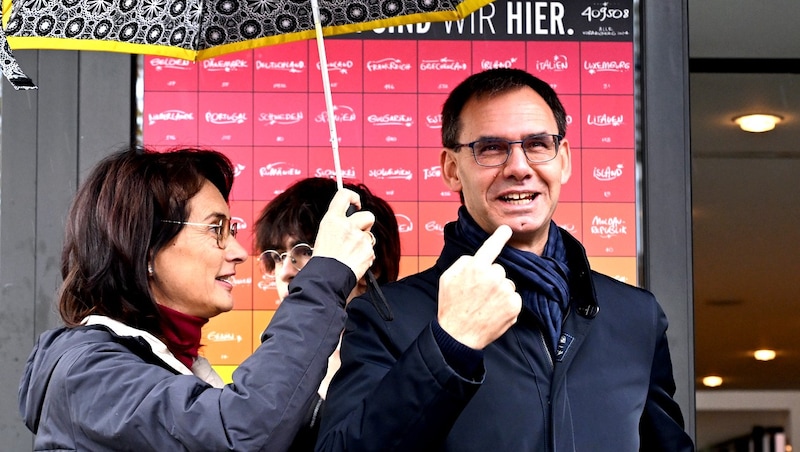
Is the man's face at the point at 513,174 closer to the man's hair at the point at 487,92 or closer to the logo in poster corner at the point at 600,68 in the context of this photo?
the man's hair at the point at 487,92

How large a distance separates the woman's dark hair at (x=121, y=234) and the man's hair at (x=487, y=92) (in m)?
0.62

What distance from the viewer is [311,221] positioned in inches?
138

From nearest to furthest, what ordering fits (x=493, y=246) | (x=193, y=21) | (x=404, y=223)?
(x=493, y=246) → (x=193, y=21) → (x=404, y=223)

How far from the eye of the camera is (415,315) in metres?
2.80

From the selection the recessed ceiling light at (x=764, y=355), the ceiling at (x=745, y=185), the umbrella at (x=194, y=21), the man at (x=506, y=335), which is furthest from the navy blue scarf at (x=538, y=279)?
the recessed ceiling light at (x=764, y=355)

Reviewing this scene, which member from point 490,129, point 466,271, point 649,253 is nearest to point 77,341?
point 466,271

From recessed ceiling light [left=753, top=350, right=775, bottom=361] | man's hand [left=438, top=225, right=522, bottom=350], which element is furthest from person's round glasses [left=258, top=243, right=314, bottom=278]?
recessed ceiling light [left=753, top=350, right=775, bottom=361]

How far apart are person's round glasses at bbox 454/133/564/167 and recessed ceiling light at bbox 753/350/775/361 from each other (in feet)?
29.4

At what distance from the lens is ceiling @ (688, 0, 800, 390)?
16.0ft

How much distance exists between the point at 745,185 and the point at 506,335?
4.69 metres

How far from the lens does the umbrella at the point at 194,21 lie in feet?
9.95

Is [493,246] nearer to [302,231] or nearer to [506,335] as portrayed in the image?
[506,335]

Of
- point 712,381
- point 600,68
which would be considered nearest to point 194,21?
point 600,68

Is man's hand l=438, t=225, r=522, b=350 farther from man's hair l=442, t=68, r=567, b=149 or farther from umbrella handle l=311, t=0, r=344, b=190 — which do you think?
man's hair l=442, t=68, r=567, b=149
